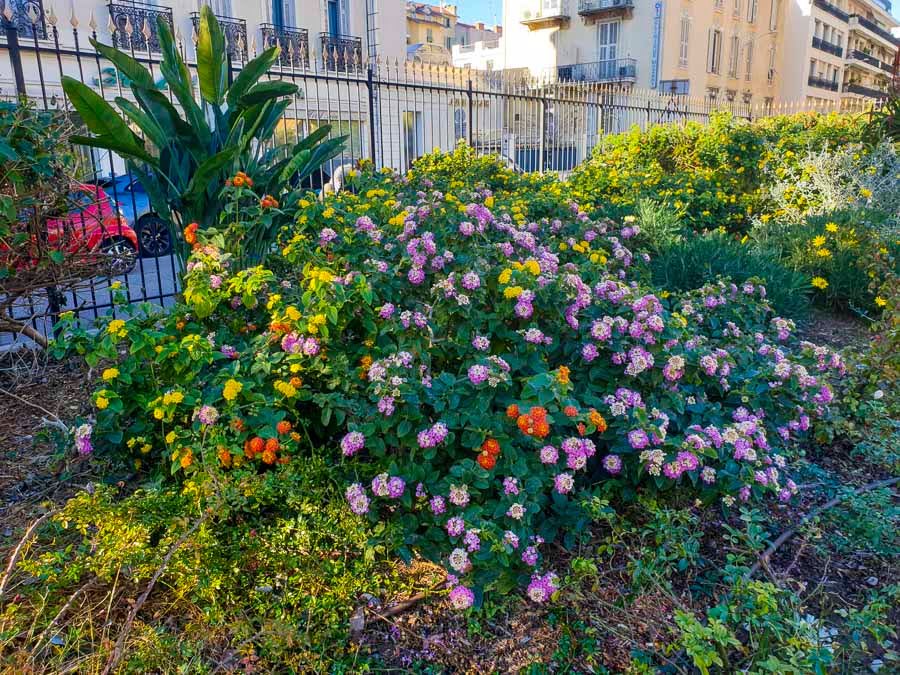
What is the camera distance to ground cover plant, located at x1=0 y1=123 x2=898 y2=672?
196cm

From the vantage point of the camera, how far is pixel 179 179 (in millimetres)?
4363

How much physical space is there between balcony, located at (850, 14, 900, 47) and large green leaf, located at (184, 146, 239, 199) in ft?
164

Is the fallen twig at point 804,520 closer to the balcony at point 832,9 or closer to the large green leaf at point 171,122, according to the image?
the large green leaf at point 171,122

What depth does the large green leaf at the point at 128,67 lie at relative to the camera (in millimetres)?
4113

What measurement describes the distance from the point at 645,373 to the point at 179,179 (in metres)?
3.37

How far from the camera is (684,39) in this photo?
3105 centimetres

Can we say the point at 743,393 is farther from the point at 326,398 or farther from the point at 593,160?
the point at 593,160

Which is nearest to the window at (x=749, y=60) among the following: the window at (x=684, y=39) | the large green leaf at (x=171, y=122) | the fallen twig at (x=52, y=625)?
the window at (x=684, y=39)

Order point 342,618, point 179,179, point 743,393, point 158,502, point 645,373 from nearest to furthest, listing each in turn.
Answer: point 342,618 < point 158,502 < point 645,373 < point 743,393 < point 179,179

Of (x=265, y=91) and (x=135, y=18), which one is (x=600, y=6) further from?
(x=265, y=91)

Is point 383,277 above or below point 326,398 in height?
above

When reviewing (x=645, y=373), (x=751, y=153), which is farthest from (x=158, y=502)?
(x=751, y=153)

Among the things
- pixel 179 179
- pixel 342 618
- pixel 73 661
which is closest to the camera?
pixel 73 661

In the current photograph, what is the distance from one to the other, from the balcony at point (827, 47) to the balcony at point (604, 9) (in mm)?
16736
